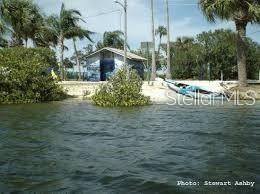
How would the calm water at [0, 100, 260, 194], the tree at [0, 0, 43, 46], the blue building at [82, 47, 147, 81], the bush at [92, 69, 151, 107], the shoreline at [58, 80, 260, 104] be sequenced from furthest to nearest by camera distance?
the blue building at [82, 47, 147, 81], the tree at [0, 0, 43, 46], the shoreline at [58, 80, 260, 104], the bush at [92, 69, 151, 107], the calm water at [0, 100, 260, 194]

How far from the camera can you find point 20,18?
1831 inches

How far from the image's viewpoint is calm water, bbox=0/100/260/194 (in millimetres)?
9039

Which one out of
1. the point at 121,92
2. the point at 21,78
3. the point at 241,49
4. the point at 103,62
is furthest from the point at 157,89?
the point at 103,62

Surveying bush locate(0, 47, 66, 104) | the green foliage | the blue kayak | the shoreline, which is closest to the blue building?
the green foliage

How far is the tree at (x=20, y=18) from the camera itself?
4588 centimetres

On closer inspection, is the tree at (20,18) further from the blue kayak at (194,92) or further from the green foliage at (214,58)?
the green foliage at (214,58)

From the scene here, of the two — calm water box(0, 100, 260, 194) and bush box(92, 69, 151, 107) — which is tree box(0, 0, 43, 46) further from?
calm water box(0, 100, 260, 194)

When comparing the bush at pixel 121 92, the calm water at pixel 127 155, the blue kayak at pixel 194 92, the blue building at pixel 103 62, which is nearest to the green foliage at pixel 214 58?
the blue building at pixel 103 62

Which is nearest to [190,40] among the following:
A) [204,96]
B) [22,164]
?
[204,96]

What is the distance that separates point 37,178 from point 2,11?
129ft

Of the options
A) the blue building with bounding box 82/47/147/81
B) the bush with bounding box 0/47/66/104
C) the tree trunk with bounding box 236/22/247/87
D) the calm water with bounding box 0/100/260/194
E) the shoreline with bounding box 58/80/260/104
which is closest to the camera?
the calm water with bounding box 0/100/260/194

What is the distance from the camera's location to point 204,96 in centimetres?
3425

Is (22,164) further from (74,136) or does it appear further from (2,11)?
(2,11)

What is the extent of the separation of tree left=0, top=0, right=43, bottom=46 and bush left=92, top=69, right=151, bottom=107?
1944 centimetres
